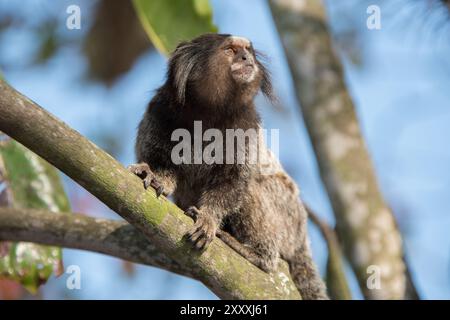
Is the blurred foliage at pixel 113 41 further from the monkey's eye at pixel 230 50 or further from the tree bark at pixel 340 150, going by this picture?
the monkey's eye at pixel 230 50

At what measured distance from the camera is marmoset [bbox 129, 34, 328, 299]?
4629 millimetres

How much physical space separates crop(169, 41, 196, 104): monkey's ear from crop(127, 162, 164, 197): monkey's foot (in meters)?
0.61

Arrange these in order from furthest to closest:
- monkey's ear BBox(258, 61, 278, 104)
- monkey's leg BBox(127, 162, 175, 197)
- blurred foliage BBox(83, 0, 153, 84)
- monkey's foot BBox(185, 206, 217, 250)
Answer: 1. blurred foliage BBox(83, 0, 153, 84)
2. monkey's ear BBox(258, 61, 278, 104)
3. monkey's leg BBox(127, 162, 175, 197)
4. monkey's foot BBox(185, 206, 217, 250)

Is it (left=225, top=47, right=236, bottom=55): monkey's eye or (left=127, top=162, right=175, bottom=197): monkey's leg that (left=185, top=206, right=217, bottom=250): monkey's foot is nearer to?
(left=127, top=162, right=175, bottom=197): monkey's leg

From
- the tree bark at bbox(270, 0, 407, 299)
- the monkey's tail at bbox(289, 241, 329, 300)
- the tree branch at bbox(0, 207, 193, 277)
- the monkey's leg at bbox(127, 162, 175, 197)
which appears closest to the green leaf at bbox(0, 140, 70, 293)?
the tree branch at bbox(0, 207, 193, 277)

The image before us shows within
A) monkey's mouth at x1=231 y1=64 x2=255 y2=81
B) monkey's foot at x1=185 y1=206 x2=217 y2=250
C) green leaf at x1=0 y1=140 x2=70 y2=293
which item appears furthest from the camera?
green leaf at x1=0 y1=140 x2=70 y2=293

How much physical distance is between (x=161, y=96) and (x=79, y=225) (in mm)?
1084

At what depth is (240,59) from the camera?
4.91m

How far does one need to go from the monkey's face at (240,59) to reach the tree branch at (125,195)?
4.02 ft

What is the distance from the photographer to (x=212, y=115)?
4801 millimetres

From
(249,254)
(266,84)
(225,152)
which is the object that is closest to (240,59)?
(266,84)

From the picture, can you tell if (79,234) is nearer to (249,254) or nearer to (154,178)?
(154,178)
